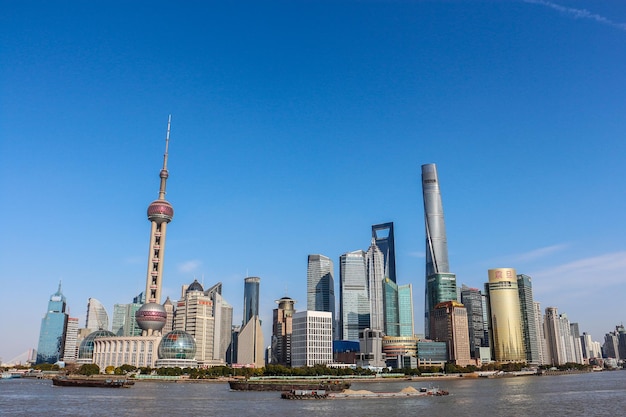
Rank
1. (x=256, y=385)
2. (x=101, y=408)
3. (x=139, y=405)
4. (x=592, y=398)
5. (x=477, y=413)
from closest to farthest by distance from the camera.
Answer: (x=477, y=413)
(x=101, y=408)
(x=139, y=405)
(x=592, y=398)
(x=256, y=385)

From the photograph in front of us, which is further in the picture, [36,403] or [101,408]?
[36,403]

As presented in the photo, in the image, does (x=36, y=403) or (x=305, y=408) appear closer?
(x=305, y=408)

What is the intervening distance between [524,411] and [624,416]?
17.2 metres

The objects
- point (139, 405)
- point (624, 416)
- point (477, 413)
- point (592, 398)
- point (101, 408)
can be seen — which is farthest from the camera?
point (592, 398)

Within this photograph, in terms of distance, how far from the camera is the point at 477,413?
104750 millimetres

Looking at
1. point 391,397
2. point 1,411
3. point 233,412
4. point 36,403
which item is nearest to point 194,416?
point 233,412

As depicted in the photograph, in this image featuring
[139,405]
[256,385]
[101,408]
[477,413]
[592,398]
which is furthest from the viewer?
[256,385]

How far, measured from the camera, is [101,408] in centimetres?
11369

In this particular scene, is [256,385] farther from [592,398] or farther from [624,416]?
[624,416]

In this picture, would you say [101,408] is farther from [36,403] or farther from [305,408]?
[305,408]

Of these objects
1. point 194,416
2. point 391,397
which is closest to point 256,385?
point 391,397

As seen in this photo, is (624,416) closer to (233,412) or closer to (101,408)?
(233,412)

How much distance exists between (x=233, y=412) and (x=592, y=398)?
8846 cm

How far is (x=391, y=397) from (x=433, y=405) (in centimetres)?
2368
